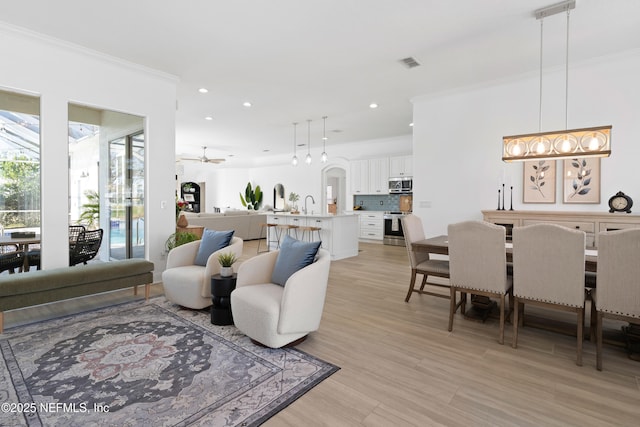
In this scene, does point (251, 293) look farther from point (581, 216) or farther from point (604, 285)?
point (581, 216)

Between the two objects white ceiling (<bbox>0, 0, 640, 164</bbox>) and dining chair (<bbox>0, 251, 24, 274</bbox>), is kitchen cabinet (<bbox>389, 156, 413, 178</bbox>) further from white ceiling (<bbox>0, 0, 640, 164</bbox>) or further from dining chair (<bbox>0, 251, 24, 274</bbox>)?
dining chair (<bbox>0, 251, 24, 274</bbox>)

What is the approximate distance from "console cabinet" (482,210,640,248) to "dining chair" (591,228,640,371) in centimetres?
114

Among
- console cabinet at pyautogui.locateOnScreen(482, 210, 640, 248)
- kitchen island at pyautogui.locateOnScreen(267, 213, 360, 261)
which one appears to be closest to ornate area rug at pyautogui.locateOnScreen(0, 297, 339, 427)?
console cabinet at pyautogui.locateOnScreen(482, 210, 640, 248)

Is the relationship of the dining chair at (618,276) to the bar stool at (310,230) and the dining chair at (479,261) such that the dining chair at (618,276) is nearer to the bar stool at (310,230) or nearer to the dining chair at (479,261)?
the dining chair at (479,261)

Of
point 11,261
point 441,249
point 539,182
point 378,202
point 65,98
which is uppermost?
point 65,98

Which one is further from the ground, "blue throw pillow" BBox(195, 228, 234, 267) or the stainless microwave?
the stainless microwave

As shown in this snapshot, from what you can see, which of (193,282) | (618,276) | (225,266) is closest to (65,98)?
(193,282)

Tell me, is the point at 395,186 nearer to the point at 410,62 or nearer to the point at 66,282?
the point at 410,62

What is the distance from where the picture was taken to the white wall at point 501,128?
154 inches

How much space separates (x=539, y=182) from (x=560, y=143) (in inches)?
63.0

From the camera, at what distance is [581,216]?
387 cm

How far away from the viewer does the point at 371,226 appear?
360 inches

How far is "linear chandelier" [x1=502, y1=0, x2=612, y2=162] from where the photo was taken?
114 inches

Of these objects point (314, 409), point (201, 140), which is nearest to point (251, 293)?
point (314, 409)
